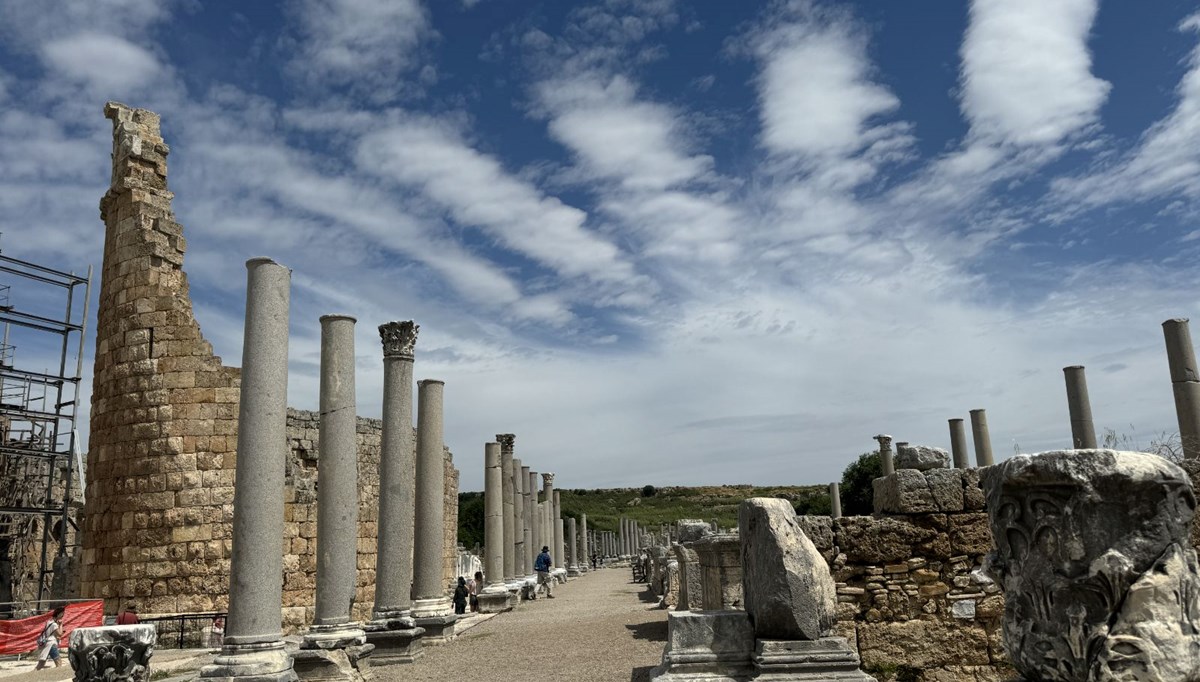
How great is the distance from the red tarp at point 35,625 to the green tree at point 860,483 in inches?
1441

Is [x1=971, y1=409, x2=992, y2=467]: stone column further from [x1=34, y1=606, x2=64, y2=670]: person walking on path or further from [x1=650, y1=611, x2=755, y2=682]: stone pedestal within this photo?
[x1=34, y1=606, x2=64, y2=670]: person walking on path

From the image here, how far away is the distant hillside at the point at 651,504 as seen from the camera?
Result: 206ft

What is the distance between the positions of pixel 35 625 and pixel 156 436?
11.8 feet

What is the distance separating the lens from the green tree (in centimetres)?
4425

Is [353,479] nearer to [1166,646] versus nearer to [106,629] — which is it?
[106,629]

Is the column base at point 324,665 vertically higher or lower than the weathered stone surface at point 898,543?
lower

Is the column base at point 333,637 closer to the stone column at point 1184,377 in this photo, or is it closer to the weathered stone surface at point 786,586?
the weathered stone surface at point 786,586

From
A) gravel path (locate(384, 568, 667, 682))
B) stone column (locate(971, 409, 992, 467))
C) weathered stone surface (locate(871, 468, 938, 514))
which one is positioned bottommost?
gravel path (locate(384, 568, 667, 682))

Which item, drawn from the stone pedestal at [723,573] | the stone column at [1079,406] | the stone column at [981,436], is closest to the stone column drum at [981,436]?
the stone column at [981,436]

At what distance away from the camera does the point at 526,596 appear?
965 inches

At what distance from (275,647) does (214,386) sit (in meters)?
8.81

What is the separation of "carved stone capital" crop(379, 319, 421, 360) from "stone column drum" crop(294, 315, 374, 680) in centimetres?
184

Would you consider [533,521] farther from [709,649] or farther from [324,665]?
[709,649]

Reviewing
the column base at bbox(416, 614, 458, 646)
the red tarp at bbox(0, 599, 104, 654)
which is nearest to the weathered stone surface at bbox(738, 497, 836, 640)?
the column base at bbox(416, 614, 458, 646)
